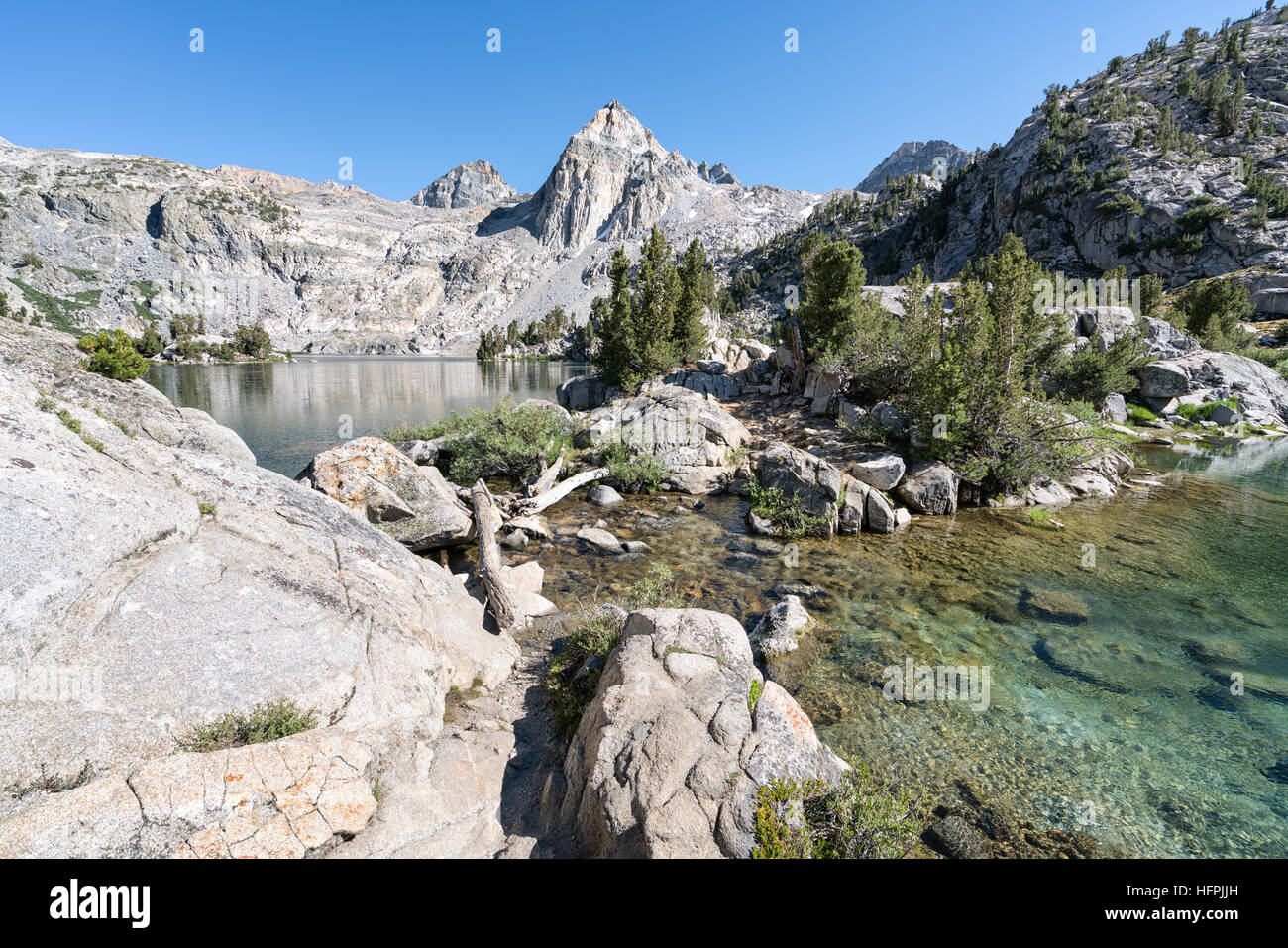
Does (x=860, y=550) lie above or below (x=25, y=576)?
below

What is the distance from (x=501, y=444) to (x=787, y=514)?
1240cm

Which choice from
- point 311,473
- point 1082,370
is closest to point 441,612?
point 311,473

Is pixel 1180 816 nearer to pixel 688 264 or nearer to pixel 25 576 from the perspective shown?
pixel 25 576

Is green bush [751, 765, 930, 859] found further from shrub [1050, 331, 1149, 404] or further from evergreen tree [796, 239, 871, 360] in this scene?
shrub [1050, 331, 1149, 404]

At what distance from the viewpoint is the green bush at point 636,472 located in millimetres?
21109

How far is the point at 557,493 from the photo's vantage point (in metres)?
19.3

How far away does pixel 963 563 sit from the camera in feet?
46.9

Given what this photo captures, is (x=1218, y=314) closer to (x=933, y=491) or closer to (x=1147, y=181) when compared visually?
(x=933, y=491)

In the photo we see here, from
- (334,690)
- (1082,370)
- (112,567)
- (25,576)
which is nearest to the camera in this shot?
(25,576)

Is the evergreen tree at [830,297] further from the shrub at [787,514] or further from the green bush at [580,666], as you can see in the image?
the green bush at [580,666]

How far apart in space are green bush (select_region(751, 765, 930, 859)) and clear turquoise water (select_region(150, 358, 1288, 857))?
3048 millimetres

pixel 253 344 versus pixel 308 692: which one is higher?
pixel 253 344

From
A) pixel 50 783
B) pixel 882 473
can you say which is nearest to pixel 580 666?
pixel 50 783
